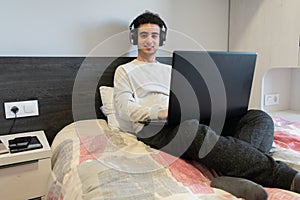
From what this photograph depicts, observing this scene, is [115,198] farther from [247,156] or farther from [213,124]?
[213,124]

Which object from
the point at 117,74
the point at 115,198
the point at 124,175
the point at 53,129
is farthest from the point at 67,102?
the point at 115,198

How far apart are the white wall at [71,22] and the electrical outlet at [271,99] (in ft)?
2.73

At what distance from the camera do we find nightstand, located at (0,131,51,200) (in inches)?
46.5

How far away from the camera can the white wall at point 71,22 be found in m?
1.50

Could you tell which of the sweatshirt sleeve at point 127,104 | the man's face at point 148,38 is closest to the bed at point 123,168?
the sweatshirt sleeve at point 127,104

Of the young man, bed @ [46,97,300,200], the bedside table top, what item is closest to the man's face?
the young man

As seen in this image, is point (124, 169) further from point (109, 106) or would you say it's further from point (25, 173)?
point (109, 106)

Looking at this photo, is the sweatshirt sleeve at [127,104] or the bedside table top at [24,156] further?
the sweatshirt sleeve at [127,104]

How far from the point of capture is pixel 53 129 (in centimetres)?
163

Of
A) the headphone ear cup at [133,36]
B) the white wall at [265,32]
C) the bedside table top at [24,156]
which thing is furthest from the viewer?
the white wall at [265,32]

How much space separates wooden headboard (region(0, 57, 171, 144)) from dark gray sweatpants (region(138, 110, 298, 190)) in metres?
0.60

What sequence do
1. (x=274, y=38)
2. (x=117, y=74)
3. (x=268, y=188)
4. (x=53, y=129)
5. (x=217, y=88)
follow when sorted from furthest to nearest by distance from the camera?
(x=274, y=38)
(x=53, y=129)
(x=117, y=74)
(x=217, y=88)
(x=268, y=188)

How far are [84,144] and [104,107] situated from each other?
430mm

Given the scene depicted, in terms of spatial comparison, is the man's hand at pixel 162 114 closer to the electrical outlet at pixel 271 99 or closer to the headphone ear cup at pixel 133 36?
the headphone ear cup at pixel 133 36
